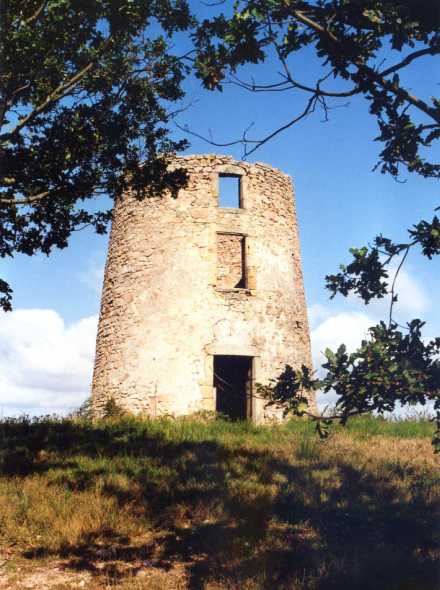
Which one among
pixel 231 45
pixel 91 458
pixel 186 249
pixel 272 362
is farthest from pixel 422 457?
pixel 231 45

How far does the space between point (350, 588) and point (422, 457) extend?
227 inches

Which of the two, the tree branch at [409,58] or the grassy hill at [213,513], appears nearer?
the tree branch at [409,58]

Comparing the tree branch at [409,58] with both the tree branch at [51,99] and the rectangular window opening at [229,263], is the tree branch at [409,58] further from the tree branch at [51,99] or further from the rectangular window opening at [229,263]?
the rectangular window opening at [229,263]

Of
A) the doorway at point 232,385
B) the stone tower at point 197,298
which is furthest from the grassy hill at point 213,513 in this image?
the doorway at point 232,385

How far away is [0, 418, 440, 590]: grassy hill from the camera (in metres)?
6.43

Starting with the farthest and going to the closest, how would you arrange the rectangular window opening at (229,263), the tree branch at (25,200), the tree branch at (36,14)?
the rectangular window opening at (229,263)
the tree branch at (25,200)
the tree branch at (36,14)

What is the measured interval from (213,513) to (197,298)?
7.88 metres

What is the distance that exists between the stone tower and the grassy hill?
305 centimetres

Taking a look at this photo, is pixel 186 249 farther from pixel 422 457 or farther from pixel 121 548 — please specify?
pixel 121 548

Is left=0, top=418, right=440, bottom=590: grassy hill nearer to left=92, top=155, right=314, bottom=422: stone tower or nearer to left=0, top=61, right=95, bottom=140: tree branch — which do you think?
left=92, top=155, right=314, bottom=422: stone tower

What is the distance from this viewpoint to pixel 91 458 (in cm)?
1027

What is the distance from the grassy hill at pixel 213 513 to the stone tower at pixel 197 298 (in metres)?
3.05

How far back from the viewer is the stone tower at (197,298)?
49.0ft

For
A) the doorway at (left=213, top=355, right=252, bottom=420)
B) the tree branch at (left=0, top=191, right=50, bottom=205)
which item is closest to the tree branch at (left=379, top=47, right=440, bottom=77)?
the tree branch at (left=0, top=191, right=50, bottom=205)
